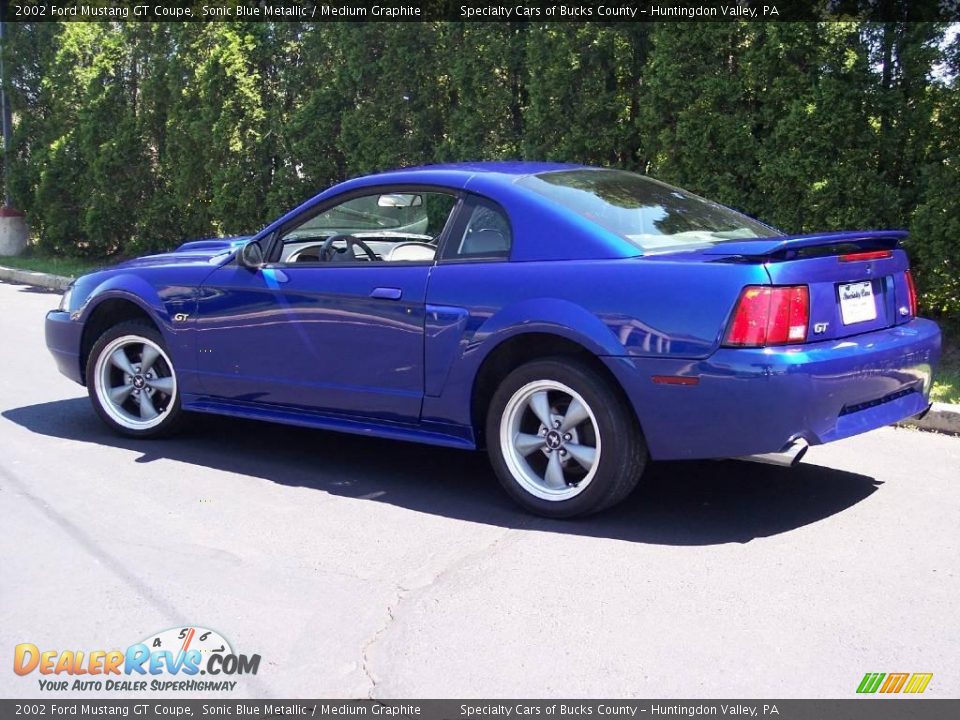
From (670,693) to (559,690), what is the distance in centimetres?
33

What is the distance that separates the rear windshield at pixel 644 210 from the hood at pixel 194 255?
6.91ft

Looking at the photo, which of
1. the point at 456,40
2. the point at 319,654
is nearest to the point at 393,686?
the point at 319,654

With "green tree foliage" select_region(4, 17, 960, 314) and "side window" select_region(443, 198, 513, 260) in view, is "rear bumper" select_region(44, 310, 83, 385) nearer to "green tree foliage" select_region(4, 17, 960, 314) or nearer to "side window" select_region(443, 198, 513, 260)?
"side window" select_region(443, 198, 513, 260)

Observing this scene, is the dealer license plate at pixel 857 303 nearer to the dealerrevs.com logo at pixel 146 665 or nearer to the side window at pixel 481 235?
the side window at pixel 481 235

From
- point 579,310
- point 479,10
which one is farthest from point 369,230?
point 479,10

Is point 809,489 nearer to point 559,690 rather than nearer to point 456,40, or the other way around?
point 559,690

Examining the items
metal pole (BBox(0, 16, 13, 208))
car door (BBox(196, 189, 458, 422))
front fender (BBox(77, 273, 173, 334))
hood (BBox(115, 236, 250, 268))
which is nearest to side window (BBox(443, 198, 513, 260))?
car door (BBox(196, 189, 458, 422))

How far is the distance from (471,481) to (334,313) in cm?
111

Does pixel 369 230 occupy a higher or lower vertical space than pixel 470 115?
lower

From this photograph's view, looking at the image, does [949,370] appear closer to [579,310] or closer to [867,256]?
[867,256]

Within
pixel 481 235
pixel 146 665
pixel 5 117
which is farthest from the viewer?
pixel 5 117

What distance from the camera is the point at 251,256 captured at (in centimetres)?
591

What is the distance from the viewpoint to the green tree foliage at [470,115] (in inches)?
340

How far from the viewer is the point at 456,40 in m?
12.1
